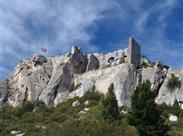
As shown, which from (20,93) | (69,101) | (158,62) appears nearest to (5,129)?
(69,101)

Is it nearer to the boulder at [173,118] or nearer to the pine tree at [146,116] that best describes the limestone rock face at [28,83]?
the boulder at [173,118]

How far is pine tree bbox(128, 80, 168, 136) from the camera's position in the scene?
43562 millimetres

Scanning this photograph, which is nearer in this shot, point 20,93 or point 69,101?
point 69,101

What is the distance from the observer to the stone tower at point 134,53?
3166 inches

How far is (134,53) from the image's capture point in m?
81.4

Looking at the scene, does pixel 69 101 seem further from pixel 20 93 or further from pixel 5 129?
pixel 5 129

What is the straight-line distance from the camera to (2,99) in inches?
3369

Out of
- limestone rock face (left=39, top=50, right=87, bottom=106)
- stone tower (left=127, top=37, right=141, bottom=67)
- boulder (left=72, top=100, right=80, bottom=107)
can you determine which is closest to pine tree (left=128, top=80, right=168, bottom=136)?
boulder (left=72, top=100, right=80, bottom=107)

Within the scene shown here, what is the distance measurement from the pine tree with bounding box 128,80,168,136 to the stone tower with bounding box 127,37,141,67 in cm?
3316

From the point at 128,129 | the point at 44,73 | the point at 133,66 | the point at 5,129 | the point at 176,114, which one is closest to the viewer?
the point at 128,129

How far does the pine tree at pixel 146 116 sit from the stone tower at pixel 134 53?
109 ft

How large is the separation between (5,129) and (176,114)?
22907mm

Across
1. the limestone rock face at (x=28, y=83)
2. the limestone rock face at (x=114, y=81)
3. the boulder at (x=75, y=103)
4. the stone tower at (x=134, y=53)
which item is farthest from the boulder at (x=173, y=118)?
the limestone rock face at (x=28, y=83)

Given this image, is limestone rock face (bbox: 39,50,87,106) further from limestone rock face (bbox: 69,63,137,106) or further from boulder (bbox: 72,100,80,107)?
boulder (bbox: 72,100,80,107)
